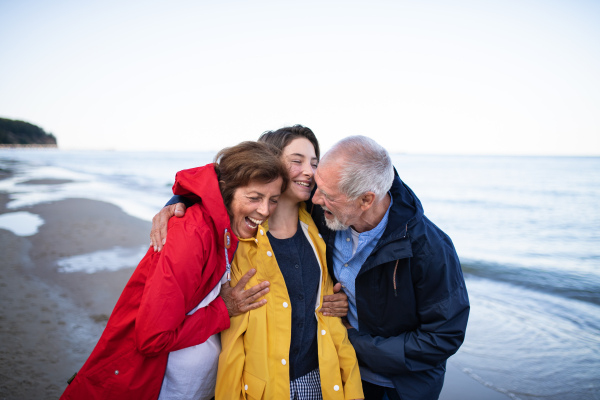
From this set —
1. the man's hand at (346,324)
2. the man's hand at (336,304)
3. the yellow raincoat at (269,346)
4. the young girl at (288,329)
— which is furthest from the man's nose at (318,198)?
the man's hand at (346,324)

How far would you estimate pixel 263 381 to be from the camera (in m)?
2.26

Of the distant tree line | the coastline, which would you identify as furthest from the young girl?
the distant tree line

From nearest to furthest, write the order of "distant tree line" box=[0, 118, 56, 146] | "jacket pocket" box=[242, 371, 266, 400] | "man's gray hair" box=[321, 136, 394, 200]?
"jacket pocket" box=[242, 371, 266, 400] → "man's gray hair" box=[321, 136, 394, 200] → "distant tree line" box=[0, 118, 56, 146]

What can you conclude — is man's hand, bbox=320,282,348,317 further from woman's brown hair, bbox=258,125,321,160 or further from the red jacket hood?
woman's brown hair, bbox=258,125,321,160

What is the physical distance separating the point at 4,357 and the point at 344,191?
4.31 metres

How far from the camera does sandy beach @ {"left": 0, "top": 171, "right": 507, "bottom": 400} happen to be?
376cm

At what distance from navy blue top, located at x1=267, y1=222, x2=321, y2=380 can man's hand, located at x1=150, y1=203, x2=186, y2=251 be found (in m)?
0.68

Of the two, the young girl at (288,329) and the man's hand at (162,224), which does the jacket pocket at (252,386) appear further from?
the man's hand at (162,224)

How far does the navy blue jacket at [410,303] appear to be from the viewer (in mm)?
2340

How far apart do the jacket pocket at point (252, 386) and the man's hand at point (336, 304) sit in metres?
0.65

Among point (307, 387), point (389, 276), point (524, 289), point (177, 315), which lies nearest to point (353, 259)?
point (389, 276)

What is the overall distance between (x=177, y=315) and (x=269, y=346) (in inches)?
26.7

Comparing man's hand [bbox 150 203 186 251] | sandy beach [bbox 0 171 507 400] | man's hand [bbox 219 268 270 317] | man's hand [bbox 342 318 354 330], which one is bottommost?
sandy beach [bbox 0 171 507 400]

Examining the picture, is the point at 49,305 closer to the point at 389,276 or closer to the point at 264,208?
the point at 264,208
